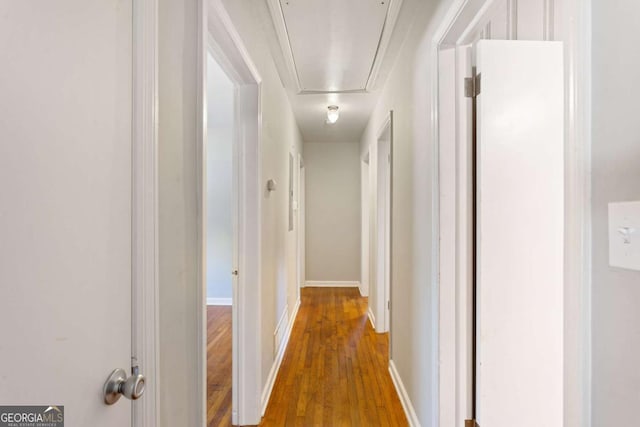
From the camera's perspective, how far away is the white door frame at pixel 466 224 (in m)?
0.59

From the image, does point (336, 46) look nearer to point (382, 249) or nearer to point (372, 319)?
point (382, 249)

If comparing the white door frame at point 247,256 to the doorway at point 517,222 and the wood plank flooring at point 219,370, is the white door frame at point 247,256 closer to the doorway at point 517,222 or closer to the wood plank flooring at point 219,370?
the wood plank flooring at point 219,370

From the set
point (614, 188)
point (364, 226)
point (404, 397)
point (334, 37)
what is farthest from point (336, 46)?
point (364, 226)

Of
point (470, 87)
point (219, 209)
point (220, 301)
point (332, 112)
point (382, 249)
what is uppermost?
point (332, 112)

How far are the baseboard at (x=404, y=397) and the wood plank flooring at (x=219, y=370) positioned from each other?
1110 millimetres

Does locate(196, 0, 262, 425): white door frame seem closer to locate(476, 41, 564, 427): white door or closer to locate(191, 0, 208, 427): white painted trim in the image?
locate(191, 0, 208, 427): white painted trim

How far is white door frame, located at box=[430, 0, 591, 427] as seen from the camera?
0.59m

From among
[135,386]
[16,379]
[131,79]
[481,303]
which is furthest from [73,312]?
[481,303]

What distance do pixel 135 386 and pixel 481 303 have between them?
1.24 m

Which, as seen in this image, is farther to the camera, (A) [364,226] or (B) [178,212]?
(A) [364,226]

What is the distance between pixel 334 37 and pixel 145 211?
1.78m

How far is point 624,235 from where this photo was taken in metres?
0.52

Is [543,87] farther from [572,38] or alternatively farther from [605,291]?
[605,291]

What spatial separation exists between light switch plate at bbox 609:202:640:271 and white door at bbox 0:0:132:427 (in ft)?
3.27
